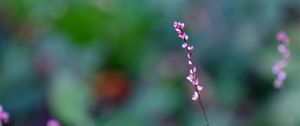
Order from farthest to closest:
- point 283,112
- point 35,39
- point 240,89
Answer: point 35,39
point 240,89
point 283,112

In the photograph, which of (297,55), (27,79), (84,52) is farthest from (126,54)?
(297,55)

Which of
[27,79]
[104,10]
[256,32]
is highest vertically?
[256,32]

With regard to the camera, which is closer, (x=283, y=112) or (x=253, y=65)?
(x=283, y=112)

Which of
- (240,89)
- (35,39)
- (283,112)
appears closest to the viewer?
(283,112)

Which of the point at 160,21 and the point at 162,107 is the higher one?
the point at 160,21

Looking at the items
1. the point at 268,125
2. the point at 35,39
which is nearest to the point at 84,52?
the point at 35,39

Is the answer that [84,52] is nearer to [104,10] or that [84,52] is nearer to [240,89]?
[104,10]
